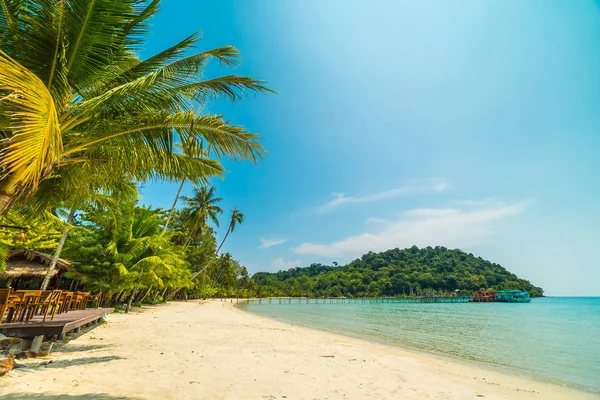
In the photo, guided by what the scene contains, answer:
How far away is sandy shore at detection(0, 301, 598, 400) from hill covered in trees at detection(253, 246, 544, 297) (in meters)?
88.4

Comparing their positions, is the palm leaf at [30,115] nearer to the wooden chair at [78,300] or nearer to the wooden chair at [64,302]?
the wooden chair at [64,302]

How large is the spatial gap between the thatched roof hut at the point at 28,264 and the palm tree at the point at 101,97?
1266 cm

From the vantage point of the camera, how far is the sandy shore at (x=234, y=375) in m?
4.30

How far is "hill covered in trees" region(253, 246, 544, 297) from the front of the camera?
105 metres

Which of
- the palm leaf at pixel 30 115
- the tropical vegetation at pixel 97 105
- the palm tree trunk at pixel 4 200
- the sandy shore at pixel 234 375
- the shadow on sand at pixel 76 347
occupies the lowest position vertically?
the sandy shore at pixel 234 375

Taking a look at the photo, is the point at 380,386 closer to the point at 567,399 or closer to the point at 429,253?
the point at 567,399

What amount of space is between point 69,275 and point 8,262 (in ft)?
8.35

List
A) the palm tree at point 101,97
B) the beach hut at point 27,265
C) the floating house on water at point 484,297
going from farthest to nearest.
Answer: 1. the floating house on water at point 484,297
2. the beach hut at point 27,265
3. the palm tree at point 101,97

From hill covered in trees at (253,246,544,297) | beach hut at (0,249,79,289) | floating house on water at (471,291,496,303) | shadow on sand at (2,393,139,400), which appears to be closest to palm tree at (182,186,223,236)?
beach hut at (0,249,79,289)

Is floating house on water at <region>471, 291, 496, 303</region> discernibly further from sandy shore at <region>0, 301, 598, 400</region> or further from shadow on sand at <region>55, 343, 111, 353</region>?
shadow on sand at <region>55, 343, 111, 353</region>

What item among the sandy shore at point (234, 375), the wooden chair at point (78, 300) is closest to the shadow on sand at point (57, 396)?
the sandy shore at point (234, 375)

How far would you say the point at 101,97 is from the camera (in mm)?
3914

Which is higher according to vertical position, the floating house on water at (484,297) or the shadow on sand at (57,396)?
the floating house on water at (484,297)

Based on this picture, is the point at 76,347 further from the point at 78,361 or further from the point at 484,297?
the point at 484,297
